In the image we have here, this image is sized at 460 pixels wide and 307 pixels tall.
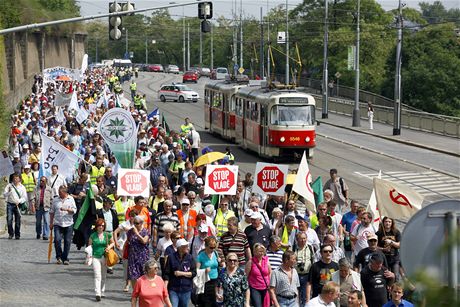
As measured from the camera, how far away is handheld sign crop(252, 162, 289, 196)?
18641 mm

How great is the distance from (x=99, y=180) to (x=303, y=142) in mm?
18286

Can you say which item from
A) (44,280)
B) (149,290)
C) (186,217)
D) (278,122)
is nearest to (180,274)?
(149,290)

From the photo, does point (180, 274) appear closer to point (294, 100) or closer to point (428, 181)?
point (428, 181)

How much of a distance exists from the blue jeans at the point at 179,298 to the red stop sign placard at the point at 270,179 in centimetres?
581

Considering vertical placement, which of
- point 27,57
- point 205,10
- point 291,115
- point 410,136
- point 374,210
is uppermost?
point 205,10

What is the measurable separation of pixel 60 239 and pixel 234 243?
541 cm

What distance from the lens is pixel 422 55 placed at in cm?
7644

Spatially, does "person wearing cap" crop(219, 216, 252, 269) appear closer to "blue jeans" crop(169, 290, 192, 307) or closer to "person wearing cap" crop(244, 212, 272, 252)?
"person wearing cap" crop(244, 212, 272, 252)

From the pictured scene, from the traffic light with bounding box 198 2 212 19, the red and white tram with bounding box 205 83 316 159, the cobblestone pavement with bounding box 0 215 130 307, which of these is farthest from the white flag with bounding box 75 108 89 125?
the cobblestone pavement with bounding box 0 215 130 307

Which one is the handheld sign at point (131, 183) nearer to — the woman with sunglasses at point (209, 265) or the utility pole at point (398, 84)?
the woman with sunglasses at point (209, 265)

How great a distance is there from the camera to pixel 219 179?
18.1 metres

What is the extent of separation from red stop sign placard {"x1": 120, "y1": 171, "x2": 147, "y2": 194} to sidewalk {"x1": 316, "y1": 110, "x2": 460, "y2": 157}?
90.3 ft

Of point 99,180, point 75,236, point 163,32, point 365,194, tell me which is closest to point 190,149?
point 365,194

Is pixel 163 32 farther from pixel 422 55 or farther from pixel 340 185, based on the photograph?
pixel 340 185
